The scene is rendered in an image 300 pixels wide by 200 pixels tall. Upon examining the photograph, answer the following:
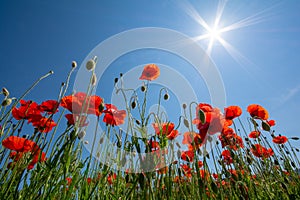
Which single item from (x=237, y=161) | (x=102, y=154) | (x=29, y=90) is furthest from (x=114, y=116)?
(x=237, y=161)

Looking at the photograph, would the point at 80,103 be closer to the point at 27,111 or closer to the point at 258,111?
the point at 27,111

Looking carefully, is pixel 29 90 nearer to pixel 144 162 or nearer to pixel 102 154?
pixel 102 154

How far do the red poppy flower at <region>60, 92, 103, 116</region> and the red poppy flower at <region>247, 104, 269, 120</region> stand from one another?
197 centimetres

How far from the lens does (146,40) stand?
2271 millimetres

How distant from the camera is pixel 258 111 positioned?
2568 mm

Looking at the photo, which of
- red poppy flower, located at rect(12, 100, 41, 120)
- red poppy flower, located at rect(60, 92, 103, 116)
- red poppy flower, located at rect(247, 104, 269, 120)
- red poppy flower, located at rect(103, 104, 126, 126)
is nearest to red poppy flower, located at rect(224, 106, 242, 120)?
red poppy flower, located at rect(247, 104, 269, 120)

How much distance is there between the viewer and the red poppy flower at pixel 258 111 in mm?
2523

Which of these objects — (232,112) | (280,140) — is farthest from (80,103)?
(280,140)

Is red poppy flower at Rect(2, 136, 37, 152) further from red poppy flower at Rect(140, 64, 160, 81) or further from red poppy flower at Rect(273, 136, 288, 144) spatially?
red poppy flower at Rect(273, 136, 288, 144)

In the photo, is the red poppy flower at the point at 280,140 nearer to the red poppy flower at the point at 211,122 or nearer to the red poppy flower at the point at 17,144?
the red poppy flower at the point at 211,122

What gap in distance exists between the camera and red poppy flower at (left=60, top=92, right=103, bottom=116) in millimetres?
1182

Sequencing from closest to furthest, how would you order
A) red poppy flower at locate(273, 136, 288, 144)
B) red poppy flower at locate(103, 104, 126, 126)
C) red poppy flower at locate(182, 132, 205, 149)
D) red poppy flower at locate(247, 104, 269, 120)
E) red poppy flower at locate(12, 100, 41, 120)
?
red poppy flower at locate(103, 104, 126, 126) < red poppy flower at locate(182, 132, 205, 149) < red poppy flower at locate(12, 100, 41, 120) < red poppy flower at locate(247, 104, 269, 120) < red poppy flower at locate(273, 136, 288, 144)

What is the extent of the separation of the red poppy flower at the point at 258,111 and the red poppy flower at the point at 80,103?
197cm

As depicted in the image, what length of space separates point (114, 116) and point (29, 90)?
2.07ft
